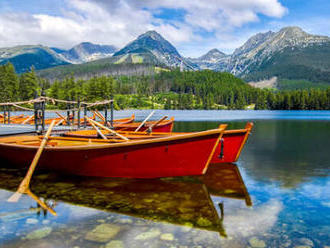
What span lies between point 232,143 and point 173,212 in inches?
341

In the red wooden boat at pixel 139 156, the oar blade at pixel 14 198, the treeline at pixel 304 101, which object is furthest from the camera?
the treeline at pixel 304 101

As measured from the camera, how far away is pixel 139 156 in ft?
42.3

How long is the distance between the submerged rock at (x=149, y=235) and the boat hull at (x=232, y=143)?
844cm

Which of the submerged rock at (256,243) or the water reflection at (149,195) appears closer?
the submerged rock at (256,243)

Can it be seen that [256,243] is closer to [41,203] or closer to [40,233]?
[40,233]

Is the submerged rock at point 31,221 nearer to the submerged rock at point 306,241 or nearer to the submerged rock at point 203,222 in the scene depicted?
the submerged rock at point 203,222

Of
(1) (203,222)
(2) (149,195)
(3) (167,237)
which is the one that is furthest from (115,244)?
(2) (149,195)

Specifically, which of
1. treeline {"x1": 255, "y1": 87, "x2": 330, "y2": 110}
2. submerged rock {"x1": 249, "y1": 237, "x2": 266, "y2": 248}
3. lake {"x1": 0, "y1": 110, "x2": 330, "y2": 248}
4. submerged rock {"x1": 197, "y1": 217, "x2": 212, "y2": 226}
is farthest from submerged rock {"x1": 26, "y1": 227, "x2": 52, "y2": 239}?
treeline {"x1": 255, "y1": 87, "x2": 330, "y2": 110}

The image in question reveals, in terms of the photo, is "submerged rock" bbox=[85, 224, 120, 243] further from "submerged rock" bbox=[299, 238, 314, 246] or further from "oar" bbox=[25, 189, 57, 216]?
"submerged rock" bbox=[299, 238, 314, 246]

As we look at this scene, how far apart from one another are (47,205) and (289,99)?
598 ft

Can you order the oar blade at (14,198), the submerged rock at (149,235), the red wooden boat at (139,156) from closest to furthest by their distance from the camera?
the submerged rock at (149,235)
the oar blade at (14,198)
the red wooden boat at (139,156)

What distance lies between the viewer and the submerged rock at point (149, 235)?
7945mm

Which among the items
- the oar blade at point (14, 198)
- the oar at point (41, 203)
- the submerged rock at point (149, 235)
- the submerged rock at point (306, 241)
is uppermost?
the submerged rock at point (306, 241)

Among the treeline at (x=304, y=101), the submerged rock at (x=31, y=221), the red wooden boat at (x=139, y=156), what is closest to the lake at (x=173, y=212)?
the submerged rock at (x=31, y=221)
